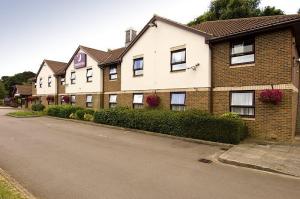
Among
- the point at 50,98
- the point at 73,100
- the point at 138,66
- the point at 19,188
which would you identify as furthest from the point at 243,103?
the point at 50,98

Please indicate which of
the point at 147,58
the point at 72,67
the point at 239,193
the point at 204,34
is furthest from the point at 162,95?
the point at 72,67

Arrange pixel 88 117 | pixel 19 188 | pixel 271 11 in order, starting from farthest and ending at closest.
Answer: pixel 271 11 < pixel 88 117 < pixel 19 188

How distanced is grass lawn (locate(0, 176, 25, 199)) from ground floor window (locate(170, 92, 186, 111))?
39.7 ft

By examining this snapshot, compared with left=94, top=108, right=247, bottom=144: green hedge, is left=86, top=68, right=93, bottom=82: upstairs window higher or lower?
higher

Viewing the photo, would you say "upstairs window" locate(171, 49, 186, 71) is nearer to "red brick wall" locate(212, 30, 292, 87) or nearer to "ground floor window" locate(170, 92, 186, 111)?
"ground floor window" locate(170, 92, 186, 111)

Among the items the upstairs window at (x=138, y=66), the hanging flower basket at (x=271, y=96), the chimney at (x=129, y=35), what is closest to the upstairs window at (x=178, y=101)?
the upstairs window at (x=138, y=66)

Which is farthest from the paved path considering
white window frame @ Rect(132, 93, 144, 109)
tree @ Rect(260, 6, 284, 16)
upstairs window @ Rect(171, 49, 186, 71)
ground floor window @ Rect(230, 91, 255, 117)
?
tree @ Rect(260, 6, 284, 16)

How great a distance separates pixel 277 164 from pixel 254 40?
7.52 meters

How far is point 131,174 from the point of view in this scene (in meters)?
7.46

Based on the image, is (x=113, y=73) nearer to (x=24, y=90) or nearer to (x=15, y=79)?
(x=24, y=90)

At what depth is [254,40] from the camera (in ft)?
44.9

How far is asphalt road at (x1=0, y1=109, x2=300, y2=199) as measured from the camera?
6121 mm

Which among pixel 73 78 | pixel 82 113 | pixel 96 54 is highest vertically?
pixel 96 54

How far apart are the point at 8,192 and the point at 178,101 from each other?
1265cm
